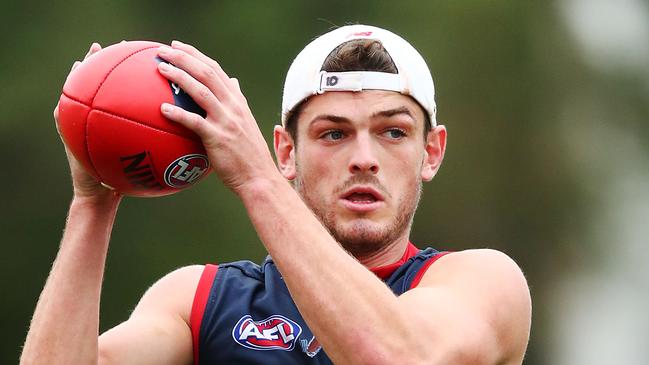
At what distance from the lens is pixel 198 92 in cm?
538

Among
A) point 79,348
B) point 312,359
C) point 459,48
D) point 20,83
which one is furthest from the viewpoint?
point 459,48

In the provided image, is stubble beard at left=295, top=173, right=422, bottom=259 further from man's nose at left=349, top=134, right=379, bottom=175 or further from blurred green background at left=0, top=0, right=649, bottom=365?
blurred green background at left=0, top=0, right=649, bottom=365

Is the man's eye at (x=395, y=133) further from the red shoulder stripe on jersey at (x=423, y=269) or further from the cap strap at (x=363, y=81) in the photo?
the red shoulder stripe on jersey at (x=423, y=269)

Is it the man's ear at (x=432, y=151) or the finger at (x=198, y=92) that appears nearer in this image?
the finger at (x=198, y=92)

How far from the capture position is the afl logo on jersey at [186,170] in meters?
5.48

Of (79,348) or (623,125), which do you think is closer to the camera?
(79,348)

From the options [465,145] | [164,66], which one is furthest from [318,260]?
[465,145]

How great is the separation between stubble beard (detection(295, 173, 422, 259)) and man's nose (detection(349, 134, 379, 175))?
0.05 meters

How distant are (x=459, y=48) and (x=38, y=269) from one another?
7.09 m

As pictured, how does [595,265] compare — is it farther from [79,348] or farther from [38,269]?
[79,348]

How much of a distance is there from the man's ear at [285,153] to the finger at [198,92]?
161 cm

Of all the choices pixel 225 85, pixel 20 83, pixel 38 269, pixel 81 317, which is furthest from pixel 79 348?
pixel 20 83

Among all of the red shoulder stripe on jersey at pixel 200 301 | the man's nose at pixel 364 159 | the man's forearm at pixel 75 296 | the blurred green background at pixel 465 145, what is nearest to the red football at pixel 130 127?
the man's forearm at pixel 75 296

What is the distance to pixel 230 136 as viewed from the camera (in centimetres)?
543
